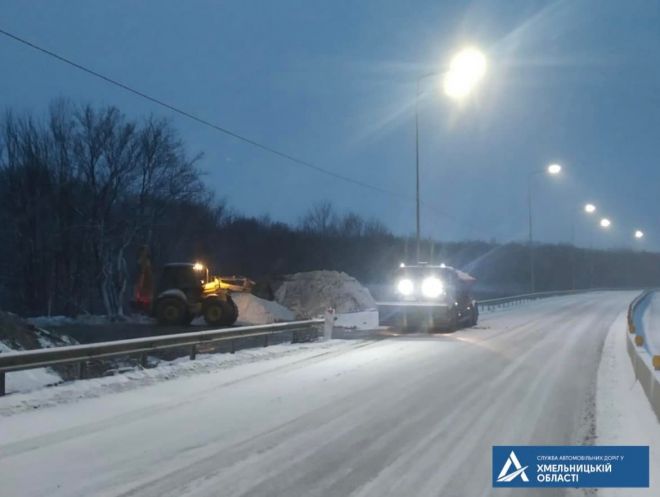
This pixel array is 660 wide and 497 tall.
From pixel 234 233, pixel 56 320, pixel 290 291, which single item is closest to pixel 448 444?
pixel 56 320

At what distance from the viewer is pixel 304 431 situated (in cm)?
1079

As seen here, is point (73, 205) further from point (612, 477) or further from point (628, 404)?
point (612, 477)

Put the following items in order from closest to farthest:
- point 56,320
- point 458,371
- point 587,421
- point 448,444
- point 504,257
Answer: point 448,444 → point 587,421 → point 458,371 → point 56,320 → point 504,257

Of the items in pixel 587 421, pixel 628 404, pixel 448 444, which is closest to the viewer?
pixel 448 444

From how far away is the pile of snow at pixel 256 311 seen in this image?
3856cm

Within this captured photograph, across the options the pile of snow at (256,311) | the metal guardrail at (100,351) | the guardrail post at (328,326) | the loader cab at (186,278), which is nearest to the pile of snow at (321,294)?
the pile of snow at (256,311)

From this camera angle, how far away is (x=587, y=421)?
1152 centimetres

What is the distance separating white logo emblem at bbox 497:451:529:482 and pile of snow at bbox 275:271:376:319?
1286 inches

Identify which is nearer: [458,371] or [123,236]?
[458,371]

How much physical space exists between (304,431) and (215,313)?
24.0 meters

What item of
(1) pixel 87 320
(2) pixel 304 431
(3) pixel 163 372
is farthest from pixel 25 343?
(1) pixel 87 320

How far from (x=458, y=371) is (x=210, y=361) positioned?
5.85 m

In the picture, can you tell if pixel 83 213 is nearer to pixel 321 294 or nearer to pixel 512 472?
pixel 321 294

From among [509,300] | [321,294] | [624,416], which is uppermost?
[509,300]
